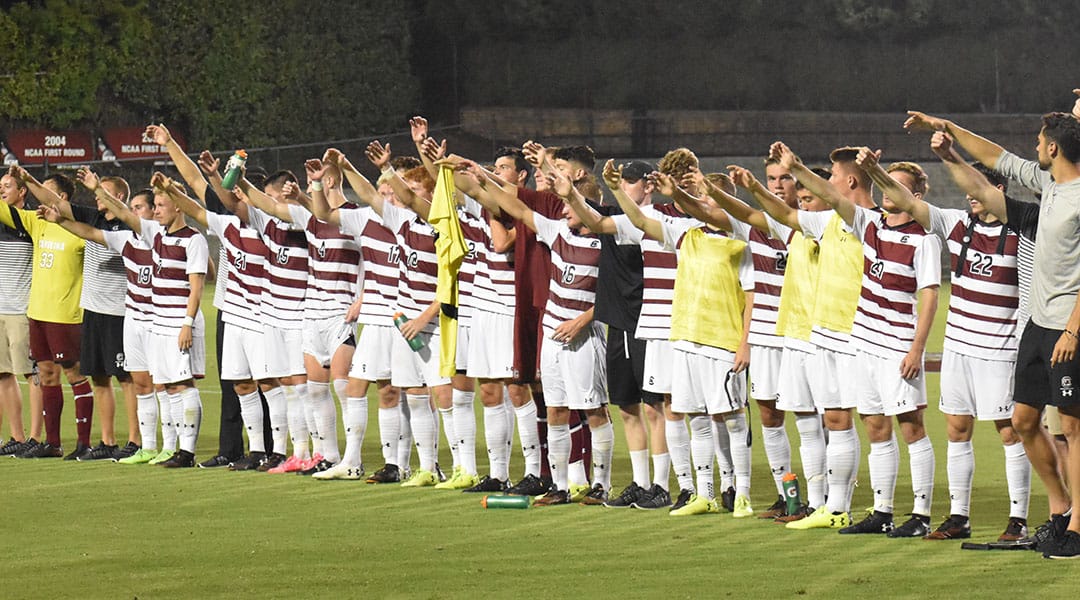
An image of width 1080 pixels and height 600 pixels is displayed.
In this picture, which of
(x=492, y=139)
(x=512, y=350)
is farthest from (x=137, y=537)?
(x=492, y=139)

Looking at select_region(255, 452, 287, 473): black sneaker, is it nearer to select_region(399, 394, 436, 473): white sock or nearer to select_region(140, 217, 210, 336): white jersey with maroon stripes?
select_region(140, 217, 210, 336): white jersey with maroon stripes

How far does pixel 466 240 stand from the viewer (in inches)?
Result: 460

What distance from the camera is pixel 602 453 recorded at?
10906mm

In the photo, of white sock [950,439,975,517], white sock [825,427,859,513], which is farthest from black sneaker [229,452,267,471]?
white sock [950,439,975,517]

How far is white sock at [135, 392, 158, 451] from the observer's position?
43.6 ft

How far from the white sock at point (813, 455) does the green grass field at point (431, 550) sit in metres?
A: 0.35

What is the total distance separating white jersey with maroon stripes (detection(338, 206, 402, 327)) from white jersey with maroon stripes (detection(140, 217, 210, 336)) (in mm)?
1443

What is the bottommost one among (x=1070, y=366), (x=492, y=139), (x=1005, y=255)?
(x=1070, y=366)

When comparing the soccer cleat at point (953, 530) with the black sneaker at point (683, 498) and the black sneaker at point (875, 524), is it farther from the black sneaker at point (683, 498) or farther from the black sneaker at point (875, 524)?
the black sneaker at point (683, 498)

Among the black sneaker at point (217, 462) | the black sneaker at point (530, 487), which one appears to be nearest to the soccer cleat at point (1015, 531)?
the black sneaker at point (530, 487)

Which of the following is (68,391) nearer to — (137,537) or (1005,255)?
(137,537)

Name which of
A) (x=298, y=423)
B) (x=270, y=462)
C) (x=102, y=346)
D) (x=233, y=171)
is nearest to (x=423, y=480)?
(x=298, y=423)

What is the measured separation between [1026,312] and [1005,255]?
321 millimetres

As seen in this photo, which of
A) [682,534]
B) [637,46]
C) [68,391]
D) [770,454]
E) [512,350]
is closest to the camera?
[682,534]
